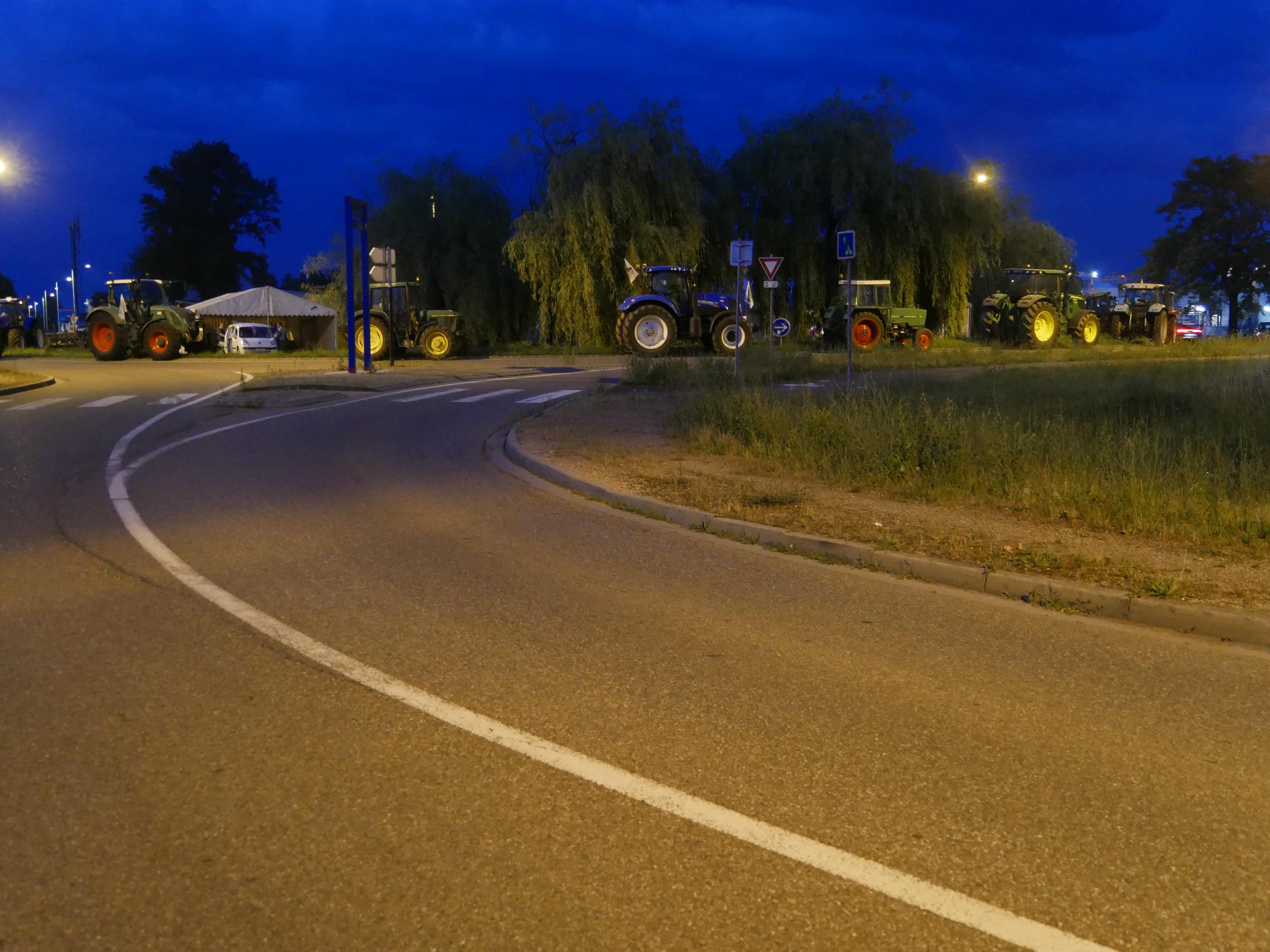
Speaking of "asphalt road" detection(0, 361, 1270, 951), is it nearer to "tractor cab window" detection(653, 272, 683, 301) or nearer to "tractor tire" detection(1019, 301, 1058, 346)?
"tractor cab window" detection(653, 272, 683, 301)

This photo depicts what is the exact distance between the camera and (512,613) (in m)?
6.80

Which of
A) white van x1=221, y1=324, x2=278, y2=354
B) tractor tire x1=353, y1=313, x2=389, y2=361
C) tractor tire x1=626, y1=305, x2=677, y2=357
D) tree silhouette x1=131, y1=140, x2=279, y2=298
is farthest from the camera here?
tree silhouette x1=131, y1=140, x2=279, y2=298

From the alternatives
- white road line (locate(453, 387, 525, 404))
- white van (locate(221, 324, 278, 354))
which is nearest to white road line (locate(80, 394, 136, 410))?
white road line (locate(453, 387, 525, 404))

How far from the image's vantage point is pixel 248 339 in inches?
1887

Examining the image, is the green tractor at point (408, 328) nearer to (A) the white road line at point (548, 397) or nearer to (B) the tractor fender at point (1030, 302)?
(A) the white road line at point (548, 397)

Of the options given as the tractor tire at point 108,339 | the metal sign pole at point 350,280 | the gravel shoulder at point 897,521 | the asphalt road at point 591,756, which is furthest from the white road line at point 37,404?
the tractor tire at point 108,339

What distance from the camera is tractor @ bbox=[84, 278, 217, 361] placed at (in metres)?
37.3

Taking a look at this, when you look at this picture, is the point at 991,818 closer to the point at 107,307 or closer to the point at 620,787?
the point at 620,787

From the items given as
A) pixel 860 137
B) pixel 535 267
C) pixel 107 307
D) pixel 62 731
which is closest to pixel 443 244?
pixel 535 267

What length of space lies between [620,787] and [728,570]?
13.1 feet

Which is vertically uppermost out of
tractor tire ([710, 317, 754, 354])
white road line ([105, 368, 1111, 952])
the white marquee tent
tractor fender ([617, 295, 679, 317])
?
the white marquee tent

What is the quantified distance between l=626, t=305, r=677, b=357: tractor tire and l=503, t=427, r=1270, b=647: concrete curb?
20.6 m

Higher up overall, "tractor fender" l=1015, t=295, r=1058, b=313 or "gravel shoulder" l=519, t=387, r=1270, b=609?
"tractor fender" l=1015, t=295, r=1058, b=313

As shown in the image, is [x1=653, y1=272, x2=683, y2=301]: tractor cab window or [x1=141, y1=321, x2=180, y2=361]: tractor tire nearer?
[x1=653, y1=272, x2=683, y2=301]: tractor cab window
